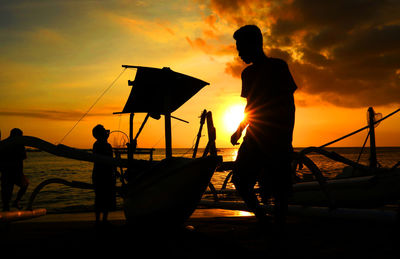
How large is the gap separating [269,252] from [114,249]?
1426mm

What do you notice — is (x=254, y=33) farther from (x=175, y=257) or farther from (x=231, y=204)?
(x=231, y=204)

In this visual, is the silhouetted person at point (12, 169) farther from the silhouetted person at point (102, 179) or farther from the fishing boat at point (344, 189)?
the fishing boat at point (344, 189)

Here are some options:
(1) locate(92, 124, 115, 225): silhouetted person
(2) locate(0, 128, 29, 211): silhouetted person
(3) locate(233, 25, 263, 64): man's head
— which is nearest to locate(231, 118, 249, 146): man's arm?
(3) locate(233, 25, 263, 64): man's head

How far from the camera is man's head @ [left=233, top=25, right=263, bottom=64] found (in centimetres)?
333

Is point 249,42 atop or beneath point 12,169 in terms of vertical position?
atop

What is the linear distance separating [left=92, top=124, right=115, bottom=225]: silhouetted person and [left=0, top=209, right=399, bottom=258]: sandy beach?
699mm

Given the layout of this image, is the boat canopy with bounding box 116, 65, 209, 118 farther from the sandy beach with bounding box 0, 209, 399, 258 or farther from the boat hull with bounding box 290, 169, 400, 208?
the sandy beach with bounding box 0, 209, 399, 258

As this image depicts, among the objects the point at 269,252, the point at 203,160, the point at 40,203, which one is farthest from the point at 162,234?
the point at 40,203

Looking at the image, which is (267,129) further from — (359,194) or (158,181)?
(359,194)

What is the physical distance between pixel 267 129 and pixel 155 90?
17.5ft

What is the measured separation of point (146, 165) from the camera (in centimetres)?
359

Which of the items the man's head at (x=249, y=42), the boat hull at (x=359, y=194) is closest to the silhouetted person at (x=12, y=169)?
the boat hull at (x=359, y=194)

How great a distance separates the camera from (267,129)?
3346 mm

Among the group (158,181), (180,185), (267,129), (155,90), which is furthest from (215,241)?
(155,90)
